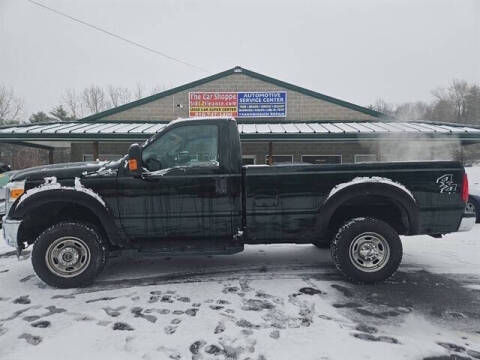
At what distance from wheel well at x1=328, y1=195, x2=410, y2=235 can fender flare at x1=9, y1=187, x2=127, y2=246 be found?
293cm

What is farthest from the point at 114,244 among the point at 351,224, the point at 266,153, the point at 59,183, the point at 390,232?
the point at 266,153

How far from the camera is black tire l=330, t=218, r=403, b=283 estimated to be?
3.94m

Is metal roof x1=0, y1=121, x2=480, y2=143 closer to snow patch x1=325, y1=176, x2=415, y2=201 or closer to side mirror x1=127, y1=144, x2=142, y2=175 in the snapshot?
snow patch x1=325, y1=176, x2=415, y2=201

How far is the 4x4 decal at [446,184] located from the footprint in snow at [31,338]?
471cm

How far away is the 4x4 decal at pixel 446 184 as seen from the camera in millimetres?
3938

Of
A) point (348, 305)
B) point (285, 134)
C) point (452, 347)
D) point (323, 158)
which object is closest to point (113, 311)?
point (348, 305)

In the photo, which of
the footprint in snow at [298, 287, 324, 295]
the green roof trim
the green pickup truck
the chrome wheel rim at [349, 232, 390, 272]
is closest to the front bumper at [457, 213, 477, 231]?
the green pickup truck

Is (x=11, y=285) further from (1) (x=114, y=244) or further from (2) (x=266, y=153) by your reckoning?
(2) (x=266, y=153)

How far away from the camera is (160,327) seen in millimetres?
3000

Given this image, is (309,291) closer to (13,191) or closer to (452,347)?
(452,347)

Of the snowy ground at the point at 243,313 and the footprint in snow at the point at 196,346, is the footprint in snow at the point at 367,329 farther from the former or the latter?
the footprint in snow at the point at 196,346

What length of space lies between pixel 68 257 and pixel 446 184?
491 cm

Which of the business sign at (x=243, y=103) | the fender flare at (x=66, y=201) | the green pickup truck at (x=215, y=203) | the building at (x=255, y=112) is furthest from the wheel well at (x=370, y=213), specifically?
the business sign at (x=243, y=103)

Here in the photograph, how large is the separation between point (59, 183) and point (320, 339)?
11.3 ft
